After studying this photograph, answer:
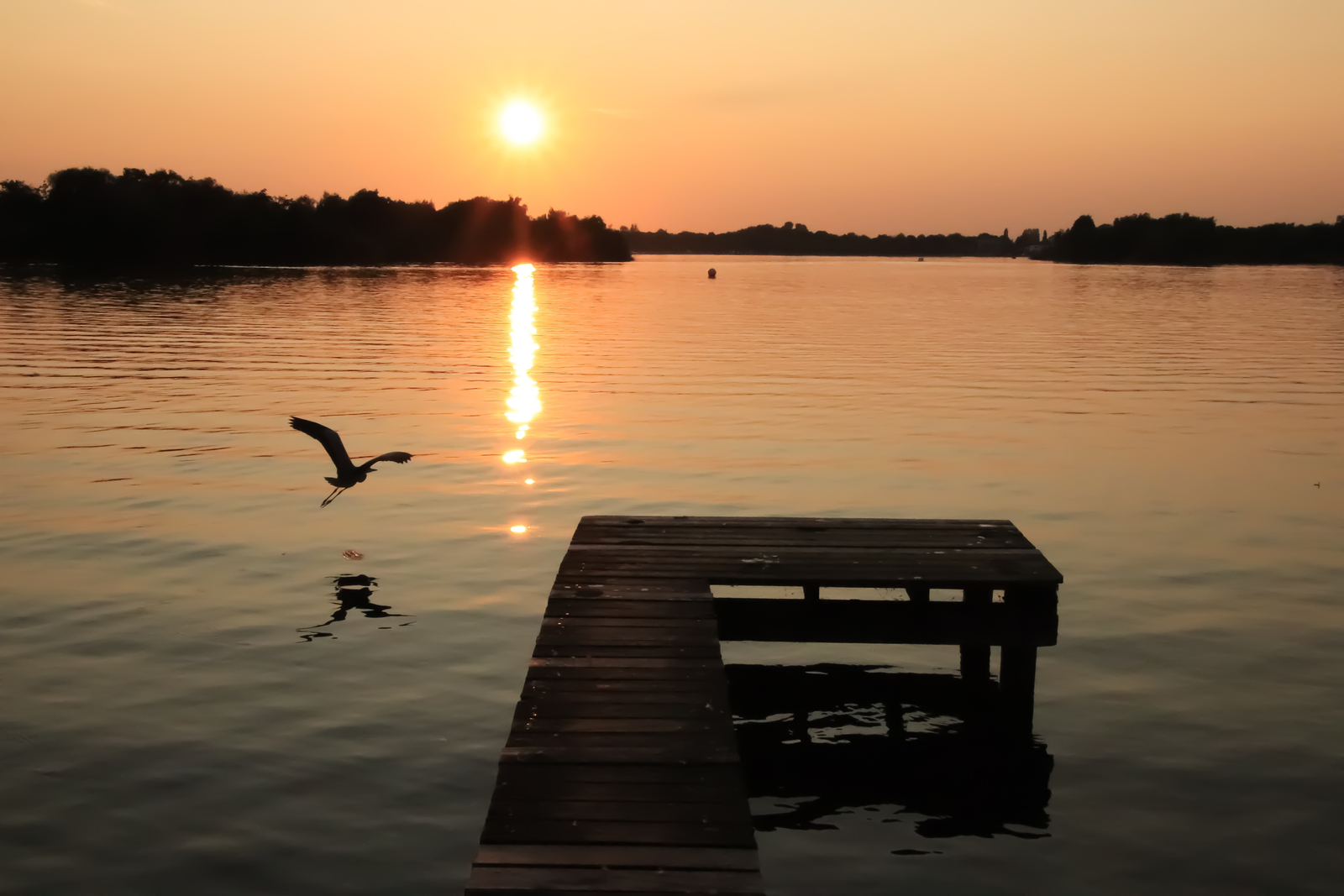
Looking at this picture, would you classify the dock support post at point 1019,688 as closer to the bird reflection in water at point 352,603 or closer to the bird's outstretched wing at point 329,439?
the bird reflection in water at point 352,603

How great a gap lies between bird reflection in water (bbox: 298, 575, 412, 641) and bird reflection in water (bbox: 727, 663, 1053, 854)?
4.32 meters

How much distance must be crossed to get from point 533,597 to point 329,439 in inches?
120

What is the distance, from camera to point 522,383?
118 feet

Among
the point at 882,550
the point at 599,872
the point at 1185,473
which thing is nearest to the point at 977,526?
the point at 882,550

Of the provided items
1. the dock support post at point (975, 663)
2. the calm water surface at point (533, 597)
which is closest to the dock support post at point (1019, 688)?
the calm water surface at point (533, 597)

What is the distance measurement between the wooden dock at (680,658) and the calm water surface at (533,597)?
95 cm

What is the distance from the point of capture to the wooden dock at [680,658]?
5918mm

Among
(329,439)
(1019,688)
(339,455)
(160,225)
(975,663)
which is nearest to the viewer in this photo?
(1019,688)

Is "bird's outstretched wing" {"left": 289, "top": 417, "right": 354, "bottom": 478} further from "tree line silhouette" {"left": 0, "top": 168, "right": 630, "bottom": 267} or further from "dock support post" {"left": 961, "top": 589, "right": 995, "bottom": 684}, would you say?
"tree line silhouette" {"left": 0, "top": 168, "right": 630, "bottom": 267}

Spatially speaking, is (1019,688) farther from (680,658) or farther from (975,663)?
(680,658)

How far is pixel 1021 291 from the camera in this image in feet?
368

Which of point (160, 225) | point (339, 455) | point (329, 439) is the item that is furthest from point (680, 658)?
point (160, 225)

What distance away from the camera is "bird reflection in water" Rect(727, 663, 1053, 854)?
872cm

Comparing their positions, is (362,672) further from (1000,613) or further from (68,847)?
(1000,613)
